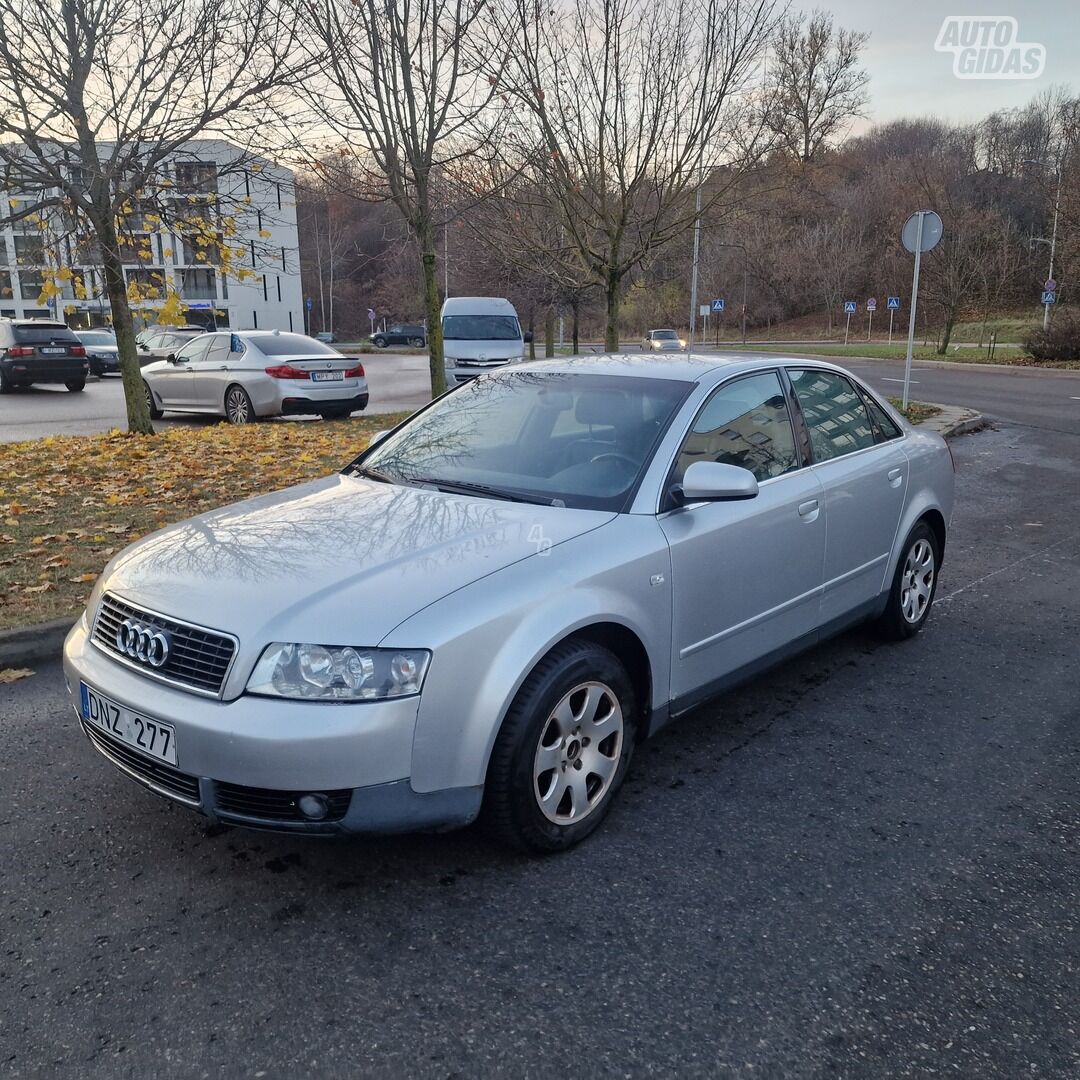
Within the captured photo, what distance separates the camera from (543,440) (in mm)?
3945

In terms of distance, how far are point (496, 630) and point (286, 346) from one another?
43.2 ft

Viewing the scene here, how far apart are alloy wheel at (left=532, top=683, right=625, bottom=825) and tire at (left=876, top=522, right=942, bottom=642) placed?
2314mm

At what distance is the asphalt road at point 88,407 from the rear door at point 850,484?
11.5 meters

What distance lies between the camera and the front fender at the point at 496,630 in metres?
2.71

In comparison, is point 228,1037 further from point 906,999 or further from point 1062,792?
point 1062,792

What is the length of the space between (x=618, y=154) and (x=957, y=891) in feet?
33.8

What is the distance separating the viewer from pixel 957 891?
9.57ft

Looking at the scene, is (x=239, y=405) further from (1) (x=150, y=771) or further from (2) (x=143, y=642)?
(1) (x=150, y=771)

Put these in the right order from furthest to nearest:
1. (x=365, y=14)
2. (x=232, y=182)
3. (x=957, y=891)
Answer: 1. (x=232, y=182)
2. (x=365, y=14)
3. (x=957, y=891)

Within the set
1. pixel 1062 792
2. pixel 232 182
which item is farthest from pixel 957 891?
pixel 232 182

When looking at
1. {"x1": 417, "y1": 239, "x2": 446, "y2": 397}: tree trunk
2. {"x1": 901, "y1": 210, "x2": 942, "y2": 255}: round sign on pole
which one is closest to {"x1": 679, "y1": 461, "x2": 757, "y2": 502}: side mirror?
{"x1": 417, "y1": 239, "x2": 446, "y2": 397}: tree trunk

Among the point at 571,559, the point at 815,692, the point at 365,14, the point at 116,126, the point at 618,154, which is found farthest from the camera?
the point at 618,154

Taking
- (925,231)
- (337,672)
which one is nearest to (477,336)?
(925,231)

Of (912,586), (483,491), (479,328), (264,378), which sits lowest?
(912,586)
